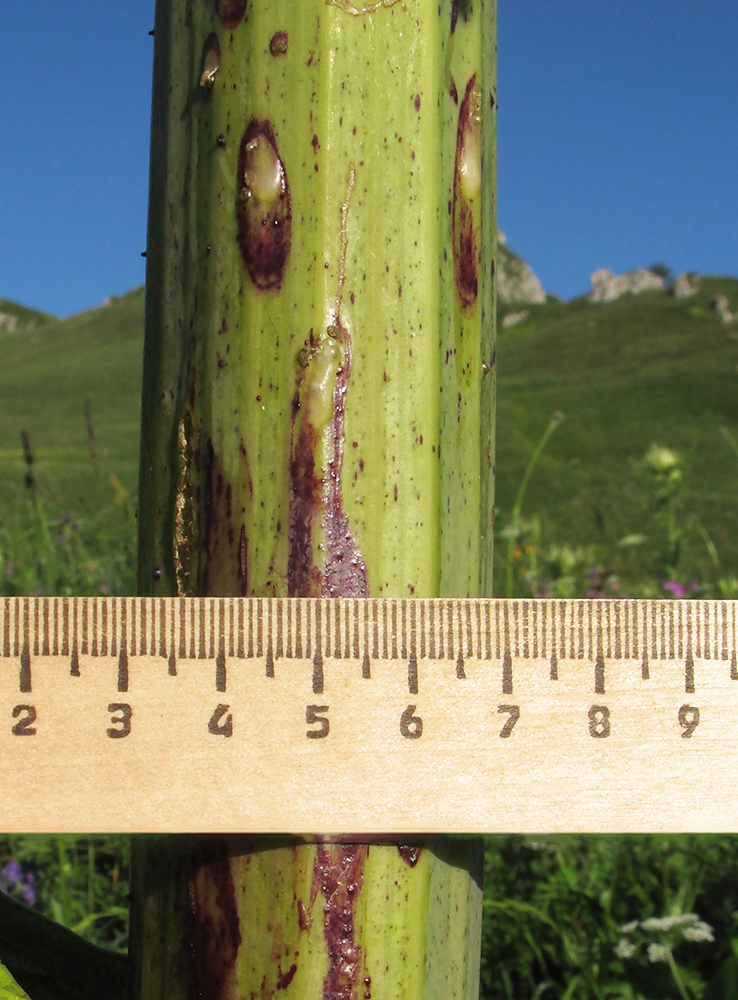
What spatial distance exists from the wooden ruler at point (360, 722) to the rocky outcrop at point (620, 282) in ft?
160

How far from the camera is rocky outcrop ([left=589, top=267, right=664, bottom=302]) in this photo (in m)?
48.0

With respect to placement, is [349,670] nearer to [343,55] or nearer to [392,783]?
[392,783]

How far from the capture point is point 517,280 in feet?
169

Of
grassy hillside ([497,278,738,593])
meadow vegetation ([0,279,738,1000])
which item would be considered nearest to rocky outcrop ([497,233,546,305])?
grassy hillside ([497,278,738,593])

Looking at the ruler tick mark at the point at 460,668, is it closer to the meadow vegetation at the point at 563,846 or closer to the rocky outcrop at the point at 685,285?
the meadow vegetation at the point at 563,846

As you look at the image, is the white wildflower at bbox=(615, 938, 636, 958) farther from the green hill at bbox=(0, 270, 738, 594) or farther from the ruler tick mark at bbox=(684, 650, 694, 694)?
the green hill at bbox=(0, 270, 738, 594)

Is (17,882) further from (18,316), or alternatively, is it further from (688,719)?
(18,316)

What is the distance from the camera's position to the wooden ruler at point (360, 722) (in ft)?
2.01

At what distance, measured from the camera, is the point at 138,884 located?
0.63 m

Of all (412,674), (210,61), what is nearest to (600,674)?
(412,674)

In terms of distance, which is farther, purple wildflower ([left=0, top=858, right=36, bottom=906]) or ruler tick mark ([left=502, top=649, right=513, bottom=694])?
purple wildflower ([left=0, top=858, right=36, bottom=906])

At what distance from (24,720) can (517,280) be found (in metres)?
53.5

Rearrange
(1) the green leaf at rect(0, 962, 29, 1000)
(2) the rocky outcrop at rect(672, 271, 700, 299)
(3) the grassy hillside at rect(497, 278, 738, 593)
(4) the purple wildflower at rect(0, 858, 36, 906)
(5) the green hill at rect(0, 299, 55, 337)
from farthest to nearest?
(5) the green hill at rect(0, 299, 55, 337) → (2) the rocky outcrop at rect(672, 271, 700, 299) → (3) the grassy hillside at rect(497, 278, 738, 593) → (4) the purple wildflower at rect(0, 858, 36, 906) → (1) the green leaf at rect(0, 962, 29, 1000)

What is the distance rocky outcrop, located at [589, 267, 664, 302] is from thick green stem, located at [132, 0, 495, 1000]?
160ft
